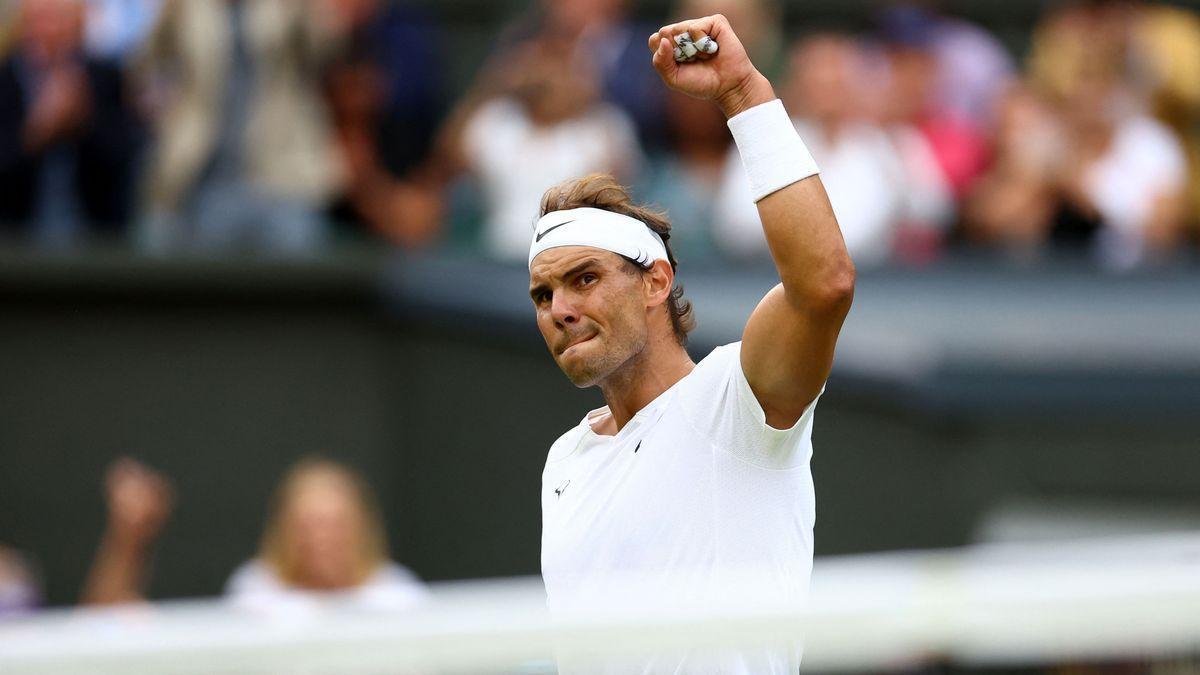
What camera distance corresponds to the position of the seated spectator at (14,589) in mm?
8203

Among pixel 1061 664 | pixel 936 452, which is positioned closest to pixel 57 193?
pixel 936 452

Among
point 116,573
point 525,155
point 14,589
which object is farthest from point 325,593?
point 525,155

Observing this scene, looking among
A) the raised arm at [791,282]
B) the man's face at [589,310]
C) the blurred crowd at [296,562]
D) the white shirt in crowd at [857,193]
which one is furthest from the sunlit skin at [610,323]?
the white shirt in crowd at [857,193]

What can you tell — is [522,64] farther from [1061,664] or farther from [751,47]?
[1061,664]

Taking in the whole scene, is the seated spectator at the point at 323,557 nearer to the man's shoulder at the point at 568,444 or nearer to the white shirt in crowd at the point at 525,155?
the white shirt in crowd at the point at 525,155

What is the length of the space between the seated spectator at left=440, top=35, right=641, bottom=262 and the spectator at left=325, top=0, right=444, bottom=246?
191 millimetres

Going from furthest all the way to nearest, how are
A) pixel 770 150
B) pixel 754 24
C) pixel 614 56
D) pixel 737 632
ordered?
pixel 754 24, pixel 614 56, pixel 770 150, pixel 737 632

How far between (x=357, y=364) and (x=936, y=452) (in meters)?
3.25

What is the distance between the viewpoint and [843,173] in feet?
30.5

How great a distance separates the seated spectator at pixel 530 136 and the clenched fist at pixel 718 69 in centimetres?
527

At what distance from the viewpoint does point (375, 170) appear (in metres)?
9.81

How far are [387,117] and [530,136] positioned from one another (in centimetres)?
84

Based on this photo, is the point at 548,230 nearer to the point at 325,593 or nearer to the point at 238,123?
the point at 325,593

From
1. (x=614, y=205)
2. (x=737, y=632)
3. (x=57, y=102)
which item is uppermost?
(x=57, y=102)
